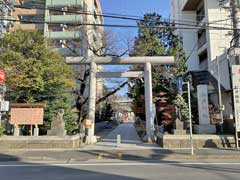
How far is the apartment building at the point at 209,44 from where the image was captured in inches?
1046

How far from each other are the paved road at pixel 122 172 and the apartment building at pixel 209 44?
8698 millimetres

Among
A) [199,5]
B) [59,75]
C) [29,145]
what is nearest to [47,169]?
[29,145]

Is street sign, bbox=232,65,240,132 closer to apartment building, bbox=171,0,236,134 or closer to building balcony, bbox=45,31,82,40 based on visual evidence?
apartment building, bbox=171,0,236,134

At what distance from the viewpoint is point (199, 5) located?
121 ft

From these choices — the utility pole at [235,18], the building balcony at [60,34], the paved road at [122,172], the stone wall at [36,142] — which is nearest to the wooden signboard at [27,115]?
the stone wall at [36,142]

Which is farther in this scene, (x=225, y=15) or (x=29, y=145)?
(x=225, y=15)

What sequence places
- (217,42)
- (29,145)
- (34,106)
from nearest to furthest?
(29,145)
(34,106)
(217,42)

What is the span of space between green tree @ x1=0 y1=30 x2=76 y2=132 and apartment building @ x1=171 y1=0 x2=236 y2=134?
986 centimetres

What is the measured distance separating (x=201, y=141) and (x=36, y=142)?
9.31 metres

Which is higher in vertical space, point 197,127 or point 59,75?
point 59,75

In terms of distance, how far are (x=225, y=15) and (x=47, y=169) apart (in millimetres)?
29027

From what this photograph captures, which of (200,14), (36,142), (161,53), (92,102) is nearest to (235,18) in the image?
(161,53)

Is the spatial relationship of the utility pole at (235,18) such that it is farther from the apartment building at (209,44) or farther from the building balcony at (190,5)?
the building balcony at (190,5)

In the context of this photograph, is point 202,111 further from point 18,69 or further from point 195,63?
point 195,63
